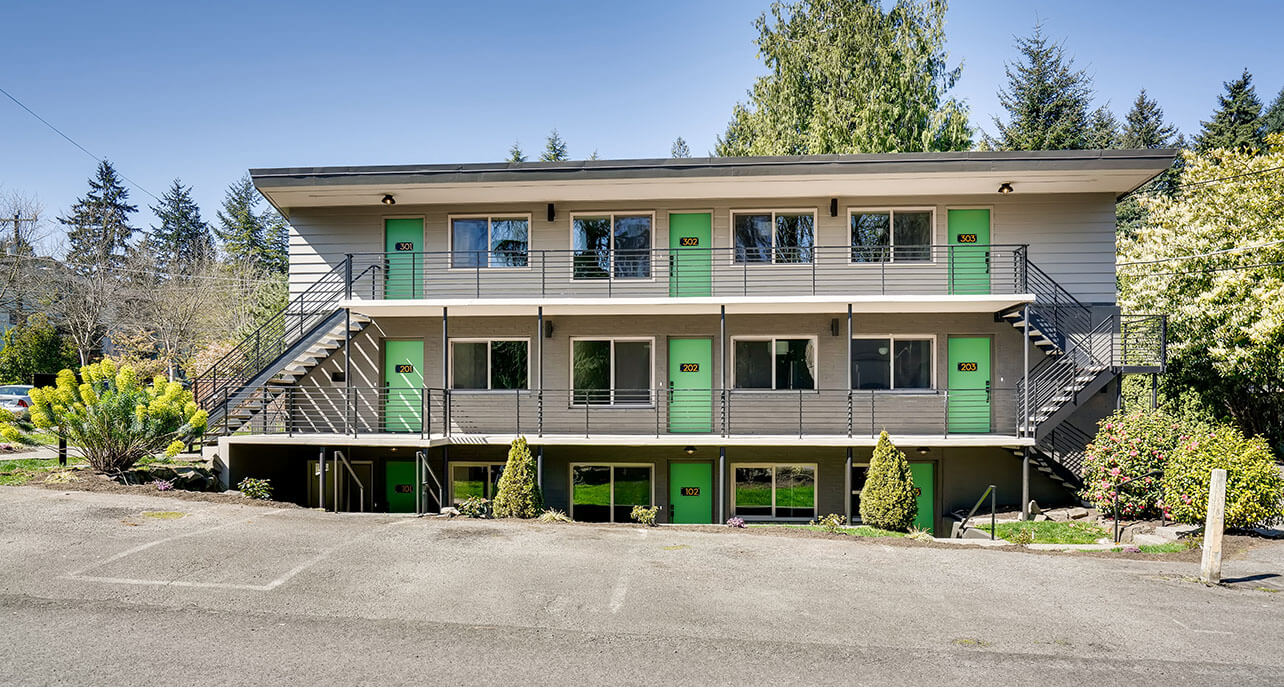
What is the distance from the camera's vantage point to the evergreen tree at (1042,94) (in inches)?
1646

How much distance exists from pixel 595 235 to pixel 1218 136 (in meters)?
44.6

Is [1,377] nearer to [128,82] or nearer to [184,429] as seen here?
[128,82]

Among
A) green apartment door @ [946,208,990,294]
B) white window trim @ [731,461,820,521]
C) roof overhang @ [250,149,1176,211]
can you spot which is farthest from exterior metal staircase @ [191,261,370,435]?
green apartment door @ [946,208,990,294]

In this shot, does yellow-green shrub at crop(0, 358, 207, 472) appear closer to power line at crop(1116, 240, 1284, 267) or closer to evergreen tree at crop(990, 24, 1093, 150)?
power line at crop(1116, 240, 1284, 267)

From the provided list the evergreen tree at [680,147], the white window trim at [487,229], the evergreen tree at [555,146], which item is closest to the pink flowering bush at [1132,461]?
the white window trim at [487,229]

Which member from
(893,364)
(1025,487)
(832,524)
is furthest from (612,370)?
(1025,487)

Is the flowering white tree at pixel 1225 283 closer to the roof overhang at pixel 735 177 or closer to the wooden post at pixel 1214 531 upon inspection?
the roof overhang at pixel 735 177

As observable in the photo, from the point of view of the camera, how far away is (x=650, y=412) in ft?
55.4

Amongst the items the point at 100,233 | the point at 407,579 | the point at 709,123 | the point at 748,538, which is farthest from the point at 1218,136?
the point at 100,233

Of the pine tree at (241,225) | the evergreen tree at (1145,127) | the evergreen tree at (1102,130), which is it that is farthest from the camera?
the pine tree at (241,225)

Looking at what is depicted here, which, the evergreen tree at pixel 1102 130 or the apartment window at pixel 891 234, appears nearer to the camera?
the apartment window at pixel 891 234

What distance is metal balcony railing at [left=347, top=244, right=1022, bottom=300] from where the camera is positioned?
16.7 metres

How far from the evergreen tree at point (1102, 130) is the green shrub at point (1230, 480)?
117 feet

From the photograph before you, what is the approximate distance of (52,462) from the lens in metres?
16.2
